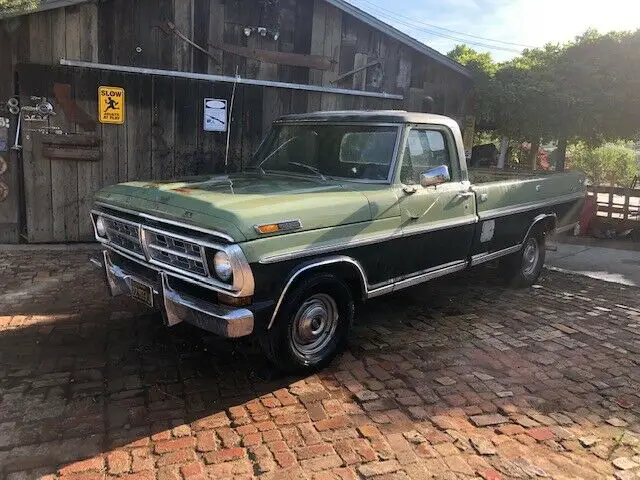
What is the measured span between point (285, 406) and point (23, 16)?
20.1 ft

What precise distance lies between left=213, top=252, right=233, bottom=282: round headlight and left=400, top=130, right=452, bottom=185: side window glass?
1.84 m

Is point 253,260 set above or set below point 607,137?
below

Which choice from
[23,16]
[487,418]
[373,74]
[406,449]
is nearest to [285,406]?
[406,449]

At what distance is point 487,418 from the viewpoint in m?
3.48

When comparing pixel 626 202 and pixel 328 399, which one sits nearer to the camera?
pixel 328 399

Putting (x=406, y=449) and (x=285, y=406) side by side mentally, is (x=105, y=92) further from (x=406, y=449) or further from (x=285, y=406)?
(x=406, y=449)

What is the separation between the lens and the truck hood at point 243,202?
334cm

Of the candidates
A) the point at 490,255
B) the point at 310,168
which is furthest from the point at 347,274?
the point at 490,255

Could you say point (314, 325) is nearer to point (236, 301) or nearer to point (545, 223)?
point (236, 301)

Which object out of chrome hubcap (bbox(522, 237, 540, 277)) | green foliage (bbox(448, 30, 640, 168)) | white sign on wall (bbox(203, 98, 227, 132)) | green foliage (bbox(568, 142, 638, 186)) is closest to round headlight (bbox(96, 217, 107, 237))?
white sign on wall (bbox(203, 98, 227, 132))

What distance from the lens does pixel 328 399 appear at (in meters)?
3.65

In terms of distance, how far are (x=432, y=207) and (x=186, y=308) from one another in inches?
91.2

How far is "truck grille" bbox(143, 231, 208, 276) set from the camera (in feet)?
11.3

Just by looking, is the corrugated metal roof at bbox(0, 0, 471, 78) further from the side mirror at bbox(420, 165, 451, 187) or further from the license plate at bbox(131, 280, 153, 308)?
the license plate at bbox(131, 280, 153, 308)
